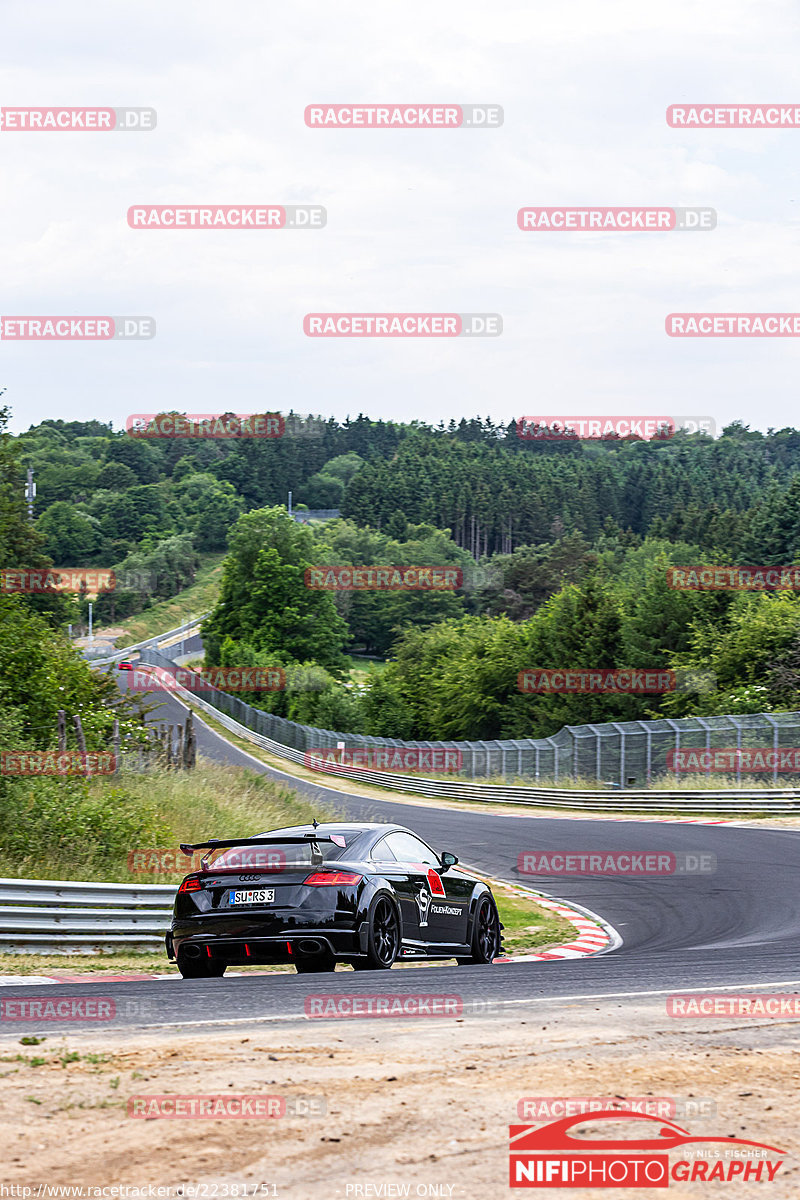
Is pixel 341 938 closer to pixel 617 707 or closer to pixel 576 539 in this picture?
pixel 617 707

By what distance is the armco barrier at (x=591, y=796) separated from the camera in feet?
102

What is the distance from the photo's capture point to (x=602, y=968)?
10.2 m

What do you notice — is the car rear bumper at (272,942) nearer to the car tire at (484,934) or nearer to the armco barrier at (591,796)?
the car tire at (484,934)

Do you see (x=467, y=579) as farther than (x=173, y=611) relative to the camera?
No

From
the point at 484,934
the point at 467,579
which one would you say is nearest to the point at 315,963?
the point at 484,934

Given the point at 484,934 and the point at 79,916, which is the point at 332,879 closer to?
the point at 484,934

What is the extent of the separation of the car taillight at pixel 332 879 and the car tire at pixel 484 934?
2.32 meters

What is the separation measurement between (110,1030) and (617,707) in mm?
56229

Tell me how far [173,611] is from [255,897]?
148797mm

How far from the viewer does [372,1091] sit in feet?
17.4

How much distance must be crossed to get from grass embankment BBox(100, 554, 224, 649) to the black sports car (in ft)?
429

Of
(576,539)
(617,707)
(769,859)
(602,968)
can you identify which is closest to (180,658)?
(576,539)

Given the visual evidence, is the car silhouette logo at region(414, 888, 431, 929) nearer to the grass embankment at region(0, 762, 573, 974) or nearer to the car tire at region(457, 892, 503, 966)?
the car tire at region(457, 892, 503, 966)

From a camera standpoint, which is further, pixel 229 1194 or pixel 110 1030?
pixel 110 1030
